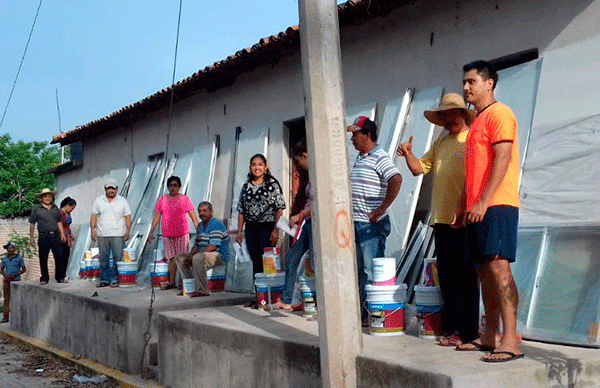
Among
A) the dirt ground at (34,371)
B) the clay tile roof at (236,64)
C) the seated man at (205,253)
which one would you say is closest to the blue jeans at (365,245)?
the clay tile roof at (236,64)

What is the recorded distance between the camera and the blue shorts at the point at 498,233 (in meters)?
4.39

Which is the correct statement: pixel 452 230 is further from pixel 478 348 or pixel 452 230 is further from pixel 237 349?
pixel 237 349

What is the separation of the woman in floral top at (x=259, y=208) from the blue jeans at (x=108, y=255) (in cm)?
385

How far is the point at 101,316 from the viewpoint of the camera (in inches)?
342

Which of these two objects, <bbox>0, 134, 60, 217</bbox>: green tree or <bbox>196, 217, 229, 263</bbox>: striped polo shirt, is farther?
<bbox>0, 134, 60, 217</bbox>: green tree

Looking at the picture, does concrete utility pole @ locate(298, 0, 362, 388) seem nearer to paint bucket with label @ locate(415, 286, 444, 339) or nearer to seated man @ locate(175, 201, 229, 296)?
paint bucket with label @ locate(415, 286, 444, 339)

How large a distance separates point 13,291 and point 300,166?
25.2 feet

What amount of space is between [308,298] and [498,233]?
248cm

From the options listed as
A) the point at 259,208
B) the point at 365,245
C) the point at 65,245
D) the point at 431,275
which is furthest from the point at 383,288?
the point at 65,245

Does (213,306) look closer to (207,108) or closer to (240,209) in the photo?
(240,209)

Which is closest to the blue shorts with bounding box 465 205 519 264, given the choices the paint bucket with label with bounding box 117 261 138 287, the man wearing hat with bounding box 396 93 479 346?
the man wearing hat with bounding box 396 93 479 346

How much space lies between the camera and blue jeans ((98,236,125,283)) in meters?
11.2

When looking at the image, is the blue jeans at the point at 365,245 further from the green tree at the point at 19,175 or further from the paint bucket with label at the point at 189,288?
the green tree at the point at 19,175

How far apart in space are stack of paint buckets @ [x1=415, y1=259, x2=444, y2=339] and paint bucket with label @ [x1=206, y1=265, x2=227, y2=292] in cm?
430
